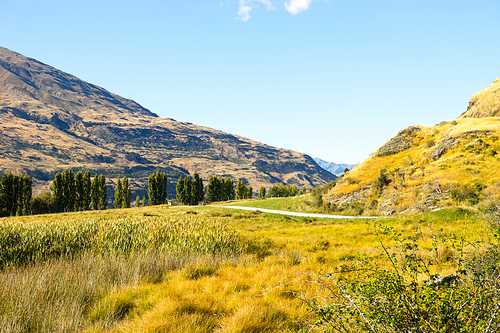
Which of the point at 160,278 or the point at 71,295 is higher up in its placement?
the point at 71,295

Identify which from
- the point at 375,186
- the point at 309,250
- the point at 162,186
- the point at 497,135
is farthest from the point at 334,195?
the point at 162,186

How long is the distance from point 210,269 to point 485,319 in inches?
240

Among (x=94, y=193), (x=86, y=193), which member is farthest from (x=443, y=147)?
(x=86, y=193)

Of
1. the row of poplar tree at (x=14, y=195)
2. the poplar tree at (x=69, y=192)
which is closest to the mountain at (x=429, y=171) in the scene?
the poplar tree at (x=69, y=192)

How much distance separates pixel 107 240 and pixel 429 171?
113 ft

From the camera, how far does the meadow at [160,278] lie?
13.7 ft

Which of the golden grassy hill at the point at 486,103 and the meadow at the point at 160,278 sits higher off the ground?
the golden grassy hill at the point at 486,103

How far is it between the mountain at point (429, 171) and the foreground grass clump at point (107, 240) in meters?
20.7

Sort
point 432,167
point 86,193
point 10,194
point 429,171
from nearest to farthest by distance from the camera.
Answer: point 429,171 < point 432,167 < point 10,194 < point 86,193

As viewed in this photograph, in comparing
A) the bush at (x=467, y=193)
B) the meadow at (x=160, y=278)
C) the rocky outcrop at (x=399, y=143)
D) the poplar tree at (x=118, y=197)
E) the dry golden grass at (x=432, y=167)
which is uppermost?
the rocky outcrop at (x=399, y=143)

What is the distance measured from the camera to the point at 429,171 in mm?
31109

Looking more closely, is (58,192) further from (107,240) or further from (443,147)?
(443,147)

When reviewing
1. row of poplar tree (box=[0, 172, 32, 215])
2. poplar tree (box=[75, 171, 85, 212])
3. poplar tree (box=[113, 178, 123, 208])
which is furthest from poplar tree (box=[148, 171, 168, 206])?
row of poplar tree (box=[0, 172, 32, 215])

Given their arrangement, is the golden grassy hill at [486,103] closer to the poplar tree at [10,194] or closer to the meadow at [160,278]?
the meadow at [160,278]
